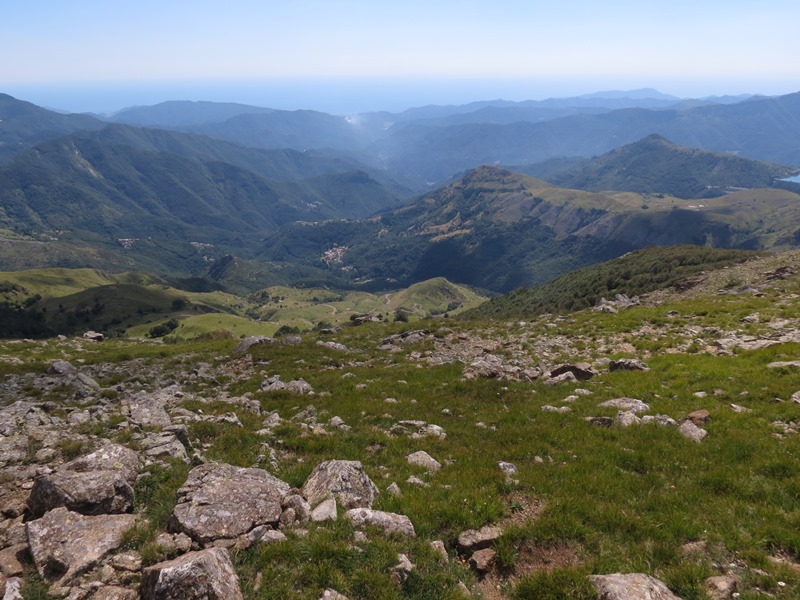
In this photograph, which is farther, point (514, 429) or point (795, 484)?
point (514, 429)

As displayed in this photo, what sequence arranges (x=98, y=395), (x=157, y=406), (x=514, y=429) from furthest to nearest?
(x=98, y=395), (x=157, y=406), (x=514, y=429)

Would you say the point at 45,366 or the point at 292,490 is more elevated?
the point at 292,490

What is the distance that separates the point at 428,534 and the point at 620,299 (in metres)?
46.8

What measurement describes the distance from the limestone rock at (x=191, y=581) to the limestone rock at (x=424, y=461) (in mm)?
6972

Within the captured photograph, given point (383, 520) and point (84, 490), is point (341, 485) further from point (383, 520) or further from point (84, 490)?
point (84, 490)

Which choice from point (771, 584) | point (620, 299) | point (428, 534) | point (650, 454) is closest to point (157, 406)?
point (428, 534)

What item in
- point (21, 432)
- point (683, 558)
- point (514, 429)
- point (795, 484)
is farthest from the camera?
point (514, 429)

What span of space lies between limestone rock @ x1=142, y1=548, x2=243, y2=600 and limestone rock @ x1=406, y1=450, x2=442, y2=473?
274 inches

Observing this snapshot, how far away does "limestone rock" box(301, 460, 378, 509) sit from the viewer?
1073 centimetres

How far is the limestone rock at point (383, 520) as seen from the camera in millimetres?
9734

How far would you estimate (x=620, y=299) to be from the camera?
161 feet

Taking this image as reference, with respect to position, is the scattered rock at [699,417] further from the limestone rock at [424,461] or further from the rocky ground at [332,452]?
the limestone rock at [424,461]

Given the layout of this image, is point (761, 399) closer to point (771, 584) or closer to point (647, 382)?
point (647, 382)

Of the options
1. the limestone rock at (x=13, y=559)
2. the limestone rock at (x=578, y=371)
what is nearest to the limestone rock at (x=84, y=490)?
the limestone rock at (x=13, y=559)
